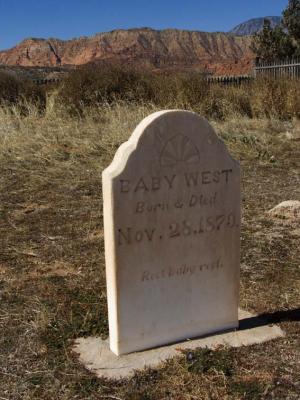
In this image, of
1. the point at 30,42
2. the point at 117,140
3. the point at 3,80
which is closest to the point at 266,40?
the point at 3,80

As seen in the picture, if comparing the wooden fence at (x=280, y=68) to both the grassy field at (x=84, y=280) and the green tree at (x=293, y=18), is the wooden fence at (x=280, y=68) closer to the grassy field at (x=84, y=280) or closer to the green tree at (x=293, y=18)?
the green tree at (x=293, y=18)

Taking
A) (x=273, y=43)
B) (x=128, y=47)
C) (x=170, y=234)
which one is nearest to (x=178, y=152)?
(x=170, y=234)

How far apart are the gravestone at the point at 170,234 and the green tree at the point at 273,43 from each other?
24.4 meters

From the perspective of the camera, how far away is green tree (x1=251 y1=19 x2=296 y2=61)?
2667 centimetres

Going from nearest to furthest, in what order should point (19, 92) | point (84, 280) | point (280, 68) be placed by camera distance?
point (84, 280), point (19, 92), point (280, 68)

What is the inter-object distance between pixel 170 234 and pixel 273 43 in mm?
25864

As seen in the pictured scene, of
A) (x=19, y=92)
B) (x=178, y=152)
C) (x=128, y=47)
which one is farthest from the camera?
(x=128, y=47)

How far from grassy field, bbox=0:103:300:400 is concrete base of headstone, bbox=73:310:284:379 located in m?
0.06

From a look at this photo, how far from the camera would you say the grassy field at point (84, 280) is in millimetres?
2914

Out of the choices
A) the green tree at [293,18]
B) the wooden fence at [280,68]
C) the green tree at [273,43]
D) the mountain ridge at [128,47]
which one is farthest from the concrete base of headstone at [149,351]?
the mountain ridge at [128,47]

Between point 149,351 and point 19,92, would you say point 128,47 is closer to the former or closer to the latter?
point 19,92

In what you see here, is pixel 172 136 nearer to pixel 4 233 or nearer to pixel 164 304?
pixel 164 304

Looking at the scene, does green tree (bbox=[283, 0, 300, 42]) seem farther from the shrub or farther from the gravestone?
the gravestone

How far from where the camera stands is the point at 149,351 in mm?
3205
